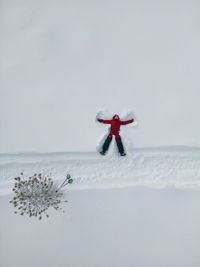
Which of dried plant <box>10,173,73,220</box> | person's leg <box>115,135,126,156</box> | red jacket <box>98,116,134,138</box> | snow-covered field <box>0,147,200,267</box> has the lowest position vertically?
snow-covered field <box>0,147,200,267</box>

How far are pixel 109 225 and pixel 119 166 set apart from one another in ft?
2.52

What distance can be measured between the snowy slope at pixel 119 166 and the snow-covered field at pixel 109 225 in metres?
0.01

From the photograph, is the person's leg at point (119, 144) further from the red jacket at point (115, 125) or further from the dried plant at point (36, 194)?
the dried plant at point (36, 194)

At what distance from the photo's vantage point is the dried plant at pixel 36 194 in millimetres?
3266

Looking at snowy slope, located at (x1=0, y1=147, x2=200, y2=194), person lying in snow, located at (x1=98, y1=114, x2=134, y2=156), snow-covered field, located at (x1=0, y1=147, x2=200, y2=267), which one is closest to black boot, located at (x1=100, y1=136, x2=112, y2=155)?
person lying in snow, located at (x1=98, y1=114, x2=134, y2=156)

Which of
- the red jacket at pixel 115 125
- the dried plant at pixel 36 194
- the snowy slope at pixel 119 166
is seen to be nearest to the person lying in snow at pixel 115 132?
the red jacket at pixel 115 125

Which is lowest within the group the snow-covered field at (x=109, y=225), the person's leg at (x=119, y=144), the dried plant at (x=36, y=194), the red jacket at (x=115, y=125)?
the snow-covered field at (x=109, y=225)

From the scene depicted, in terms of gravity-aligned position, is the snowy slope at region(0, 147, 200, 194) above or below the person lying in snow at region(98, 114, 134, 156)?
below

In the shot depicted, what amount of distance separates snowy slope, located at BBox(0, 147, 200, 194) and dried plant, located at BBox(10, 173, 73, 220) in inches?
4.6

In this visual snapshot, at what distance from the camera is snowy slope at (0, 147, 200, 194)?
338 centimetres

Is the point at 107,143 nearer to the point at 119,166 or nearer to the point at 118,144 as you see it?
the point at 118,144

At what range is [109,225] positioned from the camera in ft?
11.0

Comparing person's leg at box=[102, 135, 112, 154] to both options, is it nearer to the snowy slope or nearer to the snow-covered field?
the snowy slope

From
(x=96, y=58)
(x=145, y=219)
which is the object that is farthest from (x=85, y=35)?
(x=145, y=219)
